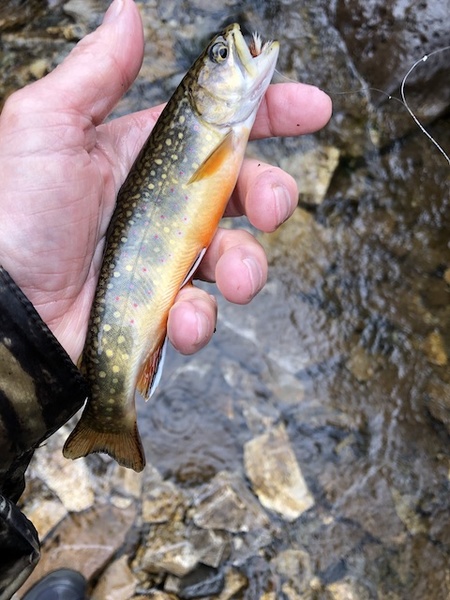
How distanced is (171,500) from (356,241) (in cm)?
236

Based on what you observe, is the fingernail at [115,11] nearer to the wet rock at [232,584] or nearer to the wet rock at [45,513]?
the wet rock at [45,513]

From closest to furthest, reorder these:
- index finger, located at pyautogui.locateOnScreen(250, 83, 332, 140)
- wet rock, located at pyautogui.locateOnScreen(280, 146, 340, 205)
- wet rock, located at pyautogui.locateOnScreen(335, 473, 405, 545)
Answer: index finger, located at pyautogui.locateOnScreen(250, 83, 332, 140) < wet rock, located at pyautogui.locateOnScreen(335, 473, 405, 545) < wet rock, located at pyautogui.locateOnScreen(280, 146, 340, 205)

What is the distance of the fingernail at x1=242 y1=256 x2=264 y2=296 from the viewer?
2367 millimetres

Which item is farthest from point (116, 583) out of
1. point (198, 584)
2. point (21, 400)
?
point (21, 400)

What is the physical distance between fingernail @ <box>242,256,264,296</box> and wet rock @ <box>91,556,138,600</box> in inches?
87.1

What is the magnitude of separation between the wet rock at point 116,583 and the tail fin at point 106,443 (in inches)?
56.9

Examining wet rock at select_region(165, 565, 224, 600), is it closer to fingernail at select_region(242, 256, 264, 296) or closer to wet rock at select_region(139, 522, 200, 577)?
wet rock at select_region(139, 522, 200, 577)

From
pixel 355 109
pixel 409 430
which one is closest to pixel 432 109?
pixel 355 109

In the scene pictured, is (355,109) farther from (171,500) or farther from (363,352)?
(171,500)

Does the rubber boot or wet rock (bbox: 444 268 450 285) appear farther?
wet rock (bbox: 444 268 450 285)

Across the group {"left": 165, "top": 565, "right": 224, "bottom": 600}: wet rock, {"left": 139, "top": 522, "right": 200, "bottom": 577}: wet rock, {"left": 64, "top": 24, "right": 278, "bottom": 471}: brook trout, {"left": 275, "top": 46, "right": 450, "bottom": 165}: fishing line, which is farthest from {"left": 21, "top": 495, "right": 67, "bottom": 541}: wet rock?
{"left": 275, "top": 46, "right": 450, "bottom": 165}: fishing line

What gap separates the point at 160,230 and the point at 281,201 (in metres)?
0.52

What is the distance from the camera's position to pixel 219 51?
2492mm

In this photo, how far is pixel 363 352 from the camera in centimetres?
428
